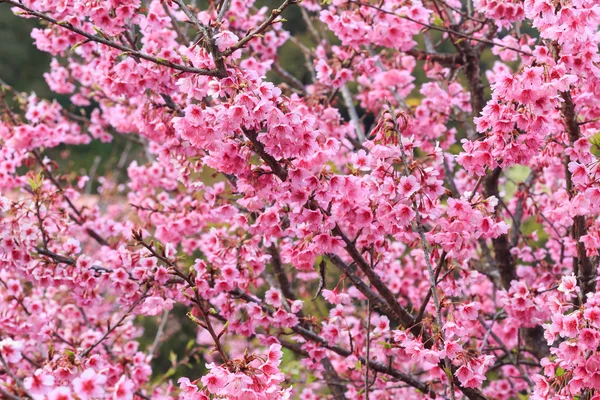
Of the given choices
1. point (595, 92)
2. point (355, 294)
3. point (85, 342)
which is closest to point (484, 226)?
point (595, 92)

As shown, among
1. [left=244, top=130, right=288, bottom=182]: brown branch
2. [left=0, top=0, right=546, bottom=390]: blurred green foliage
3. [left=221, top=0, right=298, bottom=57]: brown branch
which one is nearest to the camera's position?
[left=221, top=0, right=298, bottom=57]: brown branch

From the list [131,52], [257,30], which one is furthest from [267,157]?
[131,52]

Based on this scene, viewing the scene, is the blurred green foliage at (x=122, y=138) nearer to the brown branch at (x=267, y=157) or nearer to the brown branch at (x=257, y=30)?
the brown branch at (x=267, y=157)

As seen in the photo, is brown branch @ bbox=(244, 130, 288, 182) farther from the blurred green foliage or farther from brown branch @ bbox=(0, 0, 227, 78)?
the blurred green foliage

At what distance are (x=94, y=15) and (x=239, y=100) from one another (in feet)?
4.04

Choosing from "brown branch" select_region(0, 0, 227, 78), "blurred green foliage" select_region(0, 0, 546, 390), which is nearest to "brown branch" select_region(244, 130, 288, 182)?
"brown branch" select_region(0, 0, 227, 78)

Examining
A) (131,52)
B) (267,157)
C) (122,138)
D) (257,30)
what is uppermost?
(122,138)

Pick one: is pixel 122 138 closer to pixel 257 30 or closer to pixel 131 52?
pixel 131 52

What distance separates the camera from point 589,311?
2.25 m

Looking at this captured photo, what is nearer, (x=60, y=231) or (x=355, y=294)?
(x=60, y=231)

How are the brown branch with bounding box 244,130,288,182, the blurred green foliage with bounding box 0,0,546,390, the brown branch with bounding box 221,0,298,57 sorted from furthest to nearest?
the blurred green foliage with bounding box 0,0,546,390 < the brown branch with bounding box 244,130,288,182 < the brown branch with bounding box 221,0,298,57

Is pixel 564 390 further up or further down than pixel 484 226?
further down

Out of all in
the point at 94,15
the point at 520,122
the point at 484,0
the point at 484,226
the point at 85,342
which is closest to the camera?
the point at 520,122

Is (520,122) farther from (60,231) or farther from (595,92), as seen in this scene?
(60,231)
